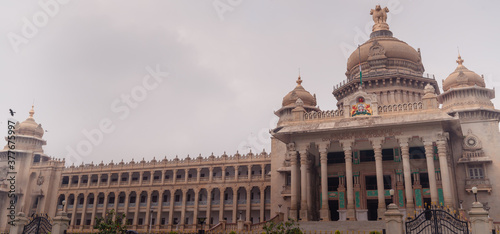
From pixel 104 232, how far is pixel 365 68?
34.8 m

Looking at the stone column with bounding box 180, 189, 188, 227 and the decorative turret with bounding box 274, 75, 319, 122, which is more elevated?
the decorative turret with bounding box 274, 75, 319, 122

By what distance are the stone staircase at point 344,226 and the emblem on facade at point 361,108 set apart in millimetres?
9587

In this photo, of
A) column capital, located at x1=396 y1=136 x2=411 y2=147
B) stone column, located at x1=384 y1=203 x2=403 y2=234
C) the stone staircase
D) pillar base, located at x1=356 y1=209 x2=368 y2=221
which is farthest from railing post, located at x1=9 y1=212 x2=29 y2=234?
column capital, located at x1=396 y1=136 x2=411 y2=147

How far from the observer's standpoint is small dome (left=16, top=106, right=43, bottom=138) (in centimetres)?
6800

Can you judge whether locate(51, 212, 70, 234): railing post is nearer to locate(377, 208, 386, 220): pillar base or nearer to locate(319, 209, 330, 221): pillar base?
locate(319, 209, 330, 221): pillar base

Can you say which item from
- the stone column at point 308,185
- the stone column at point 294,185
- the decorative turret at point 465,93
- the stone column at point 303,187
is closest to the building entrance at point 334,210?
the stone column at point 308,185

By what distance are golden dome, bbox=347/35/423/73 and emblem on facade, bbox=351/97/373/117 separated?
12.8 meters

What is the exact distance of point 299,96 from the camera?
47.5m

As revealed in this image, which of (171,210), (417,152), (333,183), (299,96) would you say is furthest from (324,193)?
(171,210)

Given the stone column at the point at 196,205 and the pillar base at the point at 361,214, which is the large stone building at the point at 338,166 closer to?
the pillar base at the point at 361,214

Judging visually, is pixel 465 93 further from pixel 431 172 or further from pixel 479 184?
pixel 431 172

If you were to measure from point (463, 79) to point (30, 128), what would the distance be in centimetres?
6461

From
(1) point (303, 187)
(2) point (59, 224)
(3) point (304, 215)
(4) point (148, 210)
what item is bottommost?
(2) point (59, 224)

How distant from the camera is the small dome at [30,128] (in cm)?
6800
